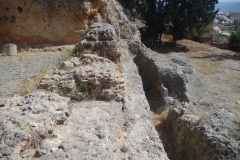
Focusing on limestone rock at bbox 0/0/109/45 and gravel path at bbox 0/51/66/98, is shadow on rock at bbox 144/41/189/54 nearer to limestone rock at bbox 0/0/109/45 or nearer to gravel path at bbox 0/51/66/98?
limestone rock at bbox 0/0/109/45

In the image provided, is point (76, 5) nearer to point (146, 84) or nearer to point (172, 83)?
point (146, 84)

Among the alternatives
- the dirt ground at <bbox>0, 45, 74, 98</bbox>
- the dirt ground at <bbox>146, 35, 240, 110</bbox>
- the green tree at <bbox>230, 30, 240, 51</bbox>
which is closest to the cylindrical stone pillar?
the dirt ground at <bbox>0, 45, 74, 98</bbox>

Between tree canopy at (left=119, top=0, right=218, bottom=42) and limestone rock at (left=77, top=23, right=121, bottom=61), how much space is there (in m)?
9.30

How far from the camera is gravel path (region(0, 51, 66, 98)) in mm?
4559

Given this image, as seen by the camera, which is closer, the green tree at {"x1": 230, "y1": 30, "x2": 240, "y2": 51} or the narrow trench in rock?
the narrow trench in rock

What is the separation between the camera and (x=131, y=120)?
336 cm

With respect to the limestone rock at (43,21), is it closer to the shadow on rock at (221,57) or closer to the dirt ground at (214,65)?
the dirt ground at (214,65)

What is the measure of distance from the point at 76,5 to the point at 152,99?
4.84 metres

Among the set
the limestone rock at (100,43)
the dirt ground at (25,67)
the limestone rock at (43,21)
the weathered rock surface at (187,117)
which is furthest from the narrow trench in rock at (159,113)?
the limestone rock at (43,21)

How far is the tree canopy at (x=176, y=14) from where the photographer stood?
565 inches

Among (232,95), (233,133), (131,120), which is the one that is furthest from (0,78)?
(232,95)

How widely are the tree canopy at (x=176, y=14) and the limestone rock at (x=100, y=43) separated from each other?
9.30 meters

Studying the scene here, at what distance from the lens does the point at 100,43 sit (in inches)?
218

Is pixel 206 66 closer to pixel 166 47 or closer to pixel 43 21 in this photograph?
pixel 166 47
